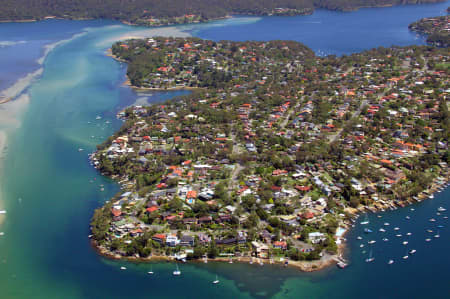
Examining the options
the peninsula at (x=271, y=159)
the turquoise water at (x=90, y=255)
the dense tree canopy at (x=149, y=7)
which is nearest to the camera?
the turquoise water at (x=90, y=255)

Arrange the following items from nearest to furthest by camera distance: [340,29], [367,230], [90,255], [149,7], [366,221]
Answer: [90,255] < [367,230] < [366,221] < [340,29] < [149,7]

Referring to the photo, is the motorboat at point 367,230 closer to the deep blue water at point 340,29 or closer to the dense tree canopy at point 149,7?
the deep blue water at point 340,29

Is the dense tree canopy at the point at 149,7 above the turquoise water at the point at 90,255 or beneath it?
above

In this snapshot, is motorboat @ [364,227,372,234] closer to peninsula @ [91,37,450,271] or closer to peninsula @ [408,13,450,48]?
peninsula @ [91,37,450,271]

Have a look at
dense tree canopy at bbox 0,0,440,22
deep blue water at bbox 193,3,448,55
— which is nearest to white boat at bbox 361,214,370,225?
deep blue water at bbox 193,3,448,55

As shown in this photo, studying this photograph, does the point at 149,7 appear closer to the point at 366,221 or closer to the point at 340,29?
the point at 340,29

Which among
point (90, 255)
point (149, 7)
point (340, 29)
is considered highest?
point (149, 7)

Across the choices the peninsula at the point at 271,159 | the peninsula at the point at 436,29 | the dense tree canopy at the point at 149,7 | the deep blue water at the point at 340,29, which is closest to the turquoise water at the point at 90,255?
the peninsula at the point at 271,159

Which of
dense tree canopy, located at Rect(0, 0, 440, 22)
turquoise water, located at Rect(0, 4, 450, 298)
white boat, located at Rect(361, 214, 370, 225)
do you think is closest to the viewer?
turquoise water, located at Rect(0, 4, 450, 298)

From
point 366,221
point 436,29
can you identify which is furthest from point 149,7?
point 366,221
